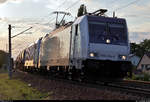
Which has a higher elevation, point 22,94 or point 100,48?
point 100,48

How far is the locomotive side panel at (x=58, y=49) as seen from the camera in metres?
18.7

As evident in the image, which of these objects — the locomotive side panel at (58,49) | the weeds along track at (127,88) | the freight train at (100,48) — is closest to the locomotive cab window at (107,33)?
the freight train at (100,48)

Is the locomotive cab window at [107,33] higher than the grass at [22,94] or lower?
higher

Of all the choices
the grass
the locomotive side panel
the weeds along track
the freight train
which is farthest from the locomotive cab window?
the grass

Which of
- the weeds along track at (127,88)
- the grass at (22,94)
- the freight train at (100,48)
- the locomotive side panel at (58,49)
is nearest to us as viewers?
the weeds along track at (127,88)

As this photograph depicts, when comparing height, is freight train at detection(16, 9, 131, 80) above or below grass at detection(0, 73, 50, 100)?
above

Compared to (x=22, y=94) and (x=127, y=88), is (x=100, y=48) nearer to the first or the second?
(x=127, y=88)

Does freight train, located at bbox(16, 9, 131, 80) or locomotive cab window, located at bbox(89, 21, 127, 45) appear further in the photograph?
locomotive cab window, located at bbox(89, 21, 127, 45)

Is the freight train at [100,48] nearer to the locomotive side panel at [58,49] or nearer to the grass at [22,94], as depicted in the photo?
the locomotive side panel at [58,49]

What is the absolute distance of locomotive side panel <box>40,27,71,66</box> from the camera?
1867cm

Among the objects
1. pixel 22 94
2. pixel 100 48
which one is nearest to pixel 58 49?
pixel 100 48

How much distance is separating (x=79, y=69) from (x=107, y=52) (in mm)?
1763

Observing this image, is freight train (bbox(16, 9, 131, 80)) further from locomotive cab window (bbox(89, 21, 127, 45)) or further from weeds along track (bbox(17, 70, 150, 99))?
weeds along track (bbox(17, 70, 150, 99))

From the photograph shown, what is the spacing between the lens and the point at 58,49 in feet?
68.5
